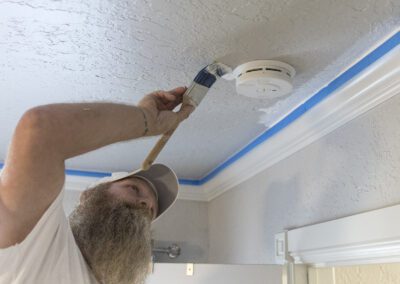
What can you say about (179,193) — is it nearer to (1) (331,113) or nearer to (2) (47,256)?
(1) (331,113)

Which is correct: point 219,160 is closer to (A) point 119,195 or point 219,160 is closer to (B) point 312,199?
(B) point 312,199

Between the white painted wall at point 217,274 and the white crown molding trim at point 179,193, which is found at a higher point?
the white crown molding trim at point 179,193

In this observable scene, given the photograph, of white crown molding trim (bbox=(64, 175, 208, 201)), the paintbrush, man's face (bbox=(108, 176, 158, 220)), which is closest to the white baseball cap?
man's face (bbox=(108, 176, 158, 220))

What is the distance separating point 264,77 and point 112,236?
1.66 feet

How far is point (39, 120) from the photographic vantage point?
0.63 meters

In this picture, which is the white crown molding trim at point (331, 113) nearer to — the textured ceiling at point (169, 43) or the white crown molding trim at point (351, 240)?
the textured ceiling at point (169, 43)

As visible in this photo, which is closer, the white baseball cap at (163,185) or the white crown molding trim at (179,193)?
the white baseball cap at (163,185)

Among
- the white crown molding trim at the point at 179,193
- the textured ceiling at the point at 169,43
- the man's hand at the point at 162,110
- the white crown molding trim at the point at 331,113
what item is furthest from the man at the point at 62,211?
the white crown molding trim at the point at 179,193

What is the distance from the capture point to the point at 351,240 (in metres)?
1.15

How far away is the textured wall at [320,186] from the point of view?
1.09 metres

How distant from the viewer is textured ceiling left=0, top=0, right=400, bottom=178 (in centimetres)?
92

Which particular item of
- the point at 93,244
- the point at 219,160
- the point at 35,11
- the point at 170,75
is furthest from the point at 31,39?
the point at 219,160

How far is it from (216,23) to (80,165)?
52.2 inches

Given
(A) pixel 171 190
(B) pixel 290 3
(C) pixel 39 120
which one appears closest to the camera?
(C) pixel 39 120
